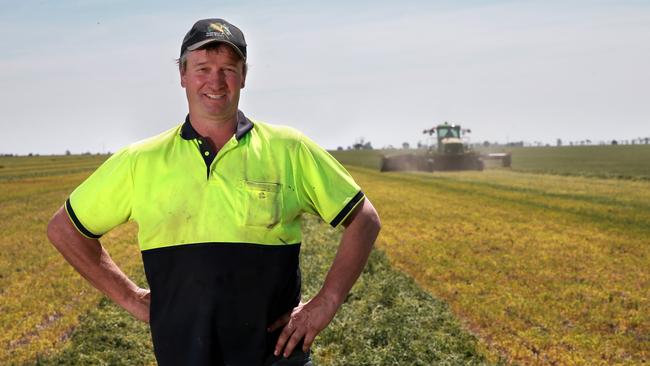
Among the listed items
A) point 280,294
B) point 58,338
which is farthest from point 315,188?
point 58,338

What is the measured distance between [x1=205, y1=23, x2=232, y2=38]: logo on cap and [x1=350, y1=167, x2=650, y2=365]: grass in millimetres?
5088

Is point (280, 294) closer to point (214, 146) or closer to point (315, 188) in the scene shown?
point (315, 188)

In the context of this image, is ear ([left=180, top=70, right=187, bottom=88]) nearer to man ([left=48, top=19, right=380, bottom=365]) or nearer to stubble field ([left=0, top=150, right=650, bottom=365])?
man ([left=48, top=19, right=380, bottom=365])

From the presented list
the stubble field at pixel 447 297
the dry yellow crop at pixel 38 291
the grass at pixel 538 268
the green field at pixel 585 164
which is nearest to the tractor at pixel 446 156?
the green field at pixel 585 164

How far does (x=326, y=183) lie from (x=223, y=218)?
43 centimetres

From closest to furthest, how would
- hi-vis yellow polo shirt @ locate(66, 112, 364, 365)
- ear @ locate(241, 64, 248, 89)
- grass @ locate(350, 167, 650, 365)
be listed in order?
hi-vis yellow polo shirt @ locate(66, 112, 364, 365) → ear @ locate(241, 64, 248, 89) → grass @ locate(350, 167, 650, 365)

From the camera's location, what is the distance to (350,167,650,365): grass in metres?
7.46

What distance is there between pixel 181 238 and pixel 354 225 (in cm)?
69

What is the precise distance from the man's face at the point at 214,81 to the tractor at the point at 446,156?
130ft

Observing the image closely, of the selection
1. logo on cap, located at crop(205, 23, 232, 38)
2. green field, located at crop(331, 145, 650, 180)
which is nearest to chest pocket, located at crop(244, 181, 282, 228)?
logo on cap, located at crop(205, 23, 232, 38)

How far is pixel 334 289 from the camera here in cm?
290

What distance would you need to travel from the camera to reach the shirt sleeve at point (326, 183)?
2824mm

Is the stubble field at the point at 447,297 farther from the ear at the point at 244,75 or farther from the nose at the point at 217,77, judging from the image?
the nose at the point at 217,77

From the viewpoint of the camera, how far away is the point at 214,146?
113 inches
